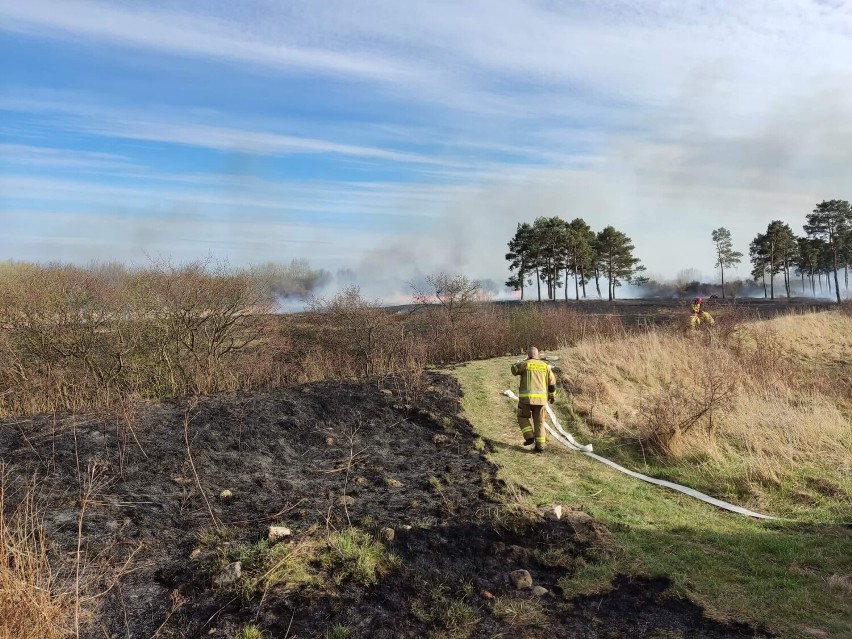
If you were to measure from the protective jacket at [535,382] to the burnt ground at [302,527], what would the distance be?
107 cm

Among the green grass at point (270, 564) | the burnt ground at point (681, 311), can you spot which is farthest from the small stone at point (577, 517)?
the burnt ground at point (681, 311)

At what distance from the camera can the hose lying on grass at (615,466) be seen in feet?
22.4

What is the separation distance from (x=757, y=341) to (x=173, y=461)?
50.1 ft

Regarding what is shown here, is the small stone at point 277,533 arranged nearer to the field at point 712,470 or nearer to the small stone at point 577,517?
the field at point 712,470

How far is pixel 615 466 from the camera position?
8398 millimetres

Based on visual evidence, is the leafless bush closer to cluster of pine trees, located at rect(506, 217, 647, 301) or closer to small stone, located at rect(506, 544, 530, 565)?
small stone, located at rect(506, 544, 530, 565)

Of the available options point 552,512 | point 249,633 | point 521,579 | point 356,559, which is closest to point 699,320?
point 552,512

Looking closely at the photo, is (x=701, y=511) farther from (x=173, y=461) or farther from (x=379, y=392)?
(x=173, y=461)

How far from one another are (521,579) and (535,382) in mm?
4539

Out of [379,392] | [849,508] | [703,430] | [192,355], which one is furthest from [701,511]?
[192,355]

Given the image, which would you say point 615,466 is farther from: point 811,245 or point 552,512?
point 811,245

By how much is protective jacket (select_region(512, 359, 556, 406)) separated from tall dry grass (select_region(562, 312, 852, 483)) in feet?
5.99

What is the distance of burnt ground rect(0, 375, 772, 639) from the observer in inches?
146

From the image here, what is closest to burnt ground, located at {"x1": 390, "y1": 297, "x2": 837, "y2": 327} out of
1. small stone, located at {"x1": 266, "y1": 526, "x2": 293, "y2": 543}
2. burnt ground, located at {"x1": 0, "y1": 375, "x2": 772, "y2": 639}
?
burnt ground, located at {"x1": 0, "y1": 375, "x2": 772, "y2": 639}
